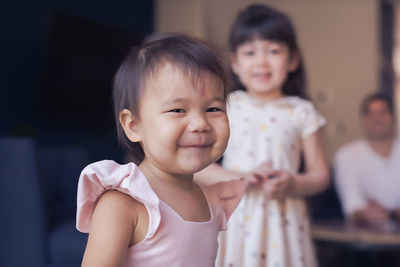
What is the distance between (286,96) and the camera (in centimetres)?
131

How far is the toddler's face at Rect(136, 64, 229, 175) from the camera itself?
66 centimetres

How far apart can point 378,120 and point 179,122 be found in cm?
248

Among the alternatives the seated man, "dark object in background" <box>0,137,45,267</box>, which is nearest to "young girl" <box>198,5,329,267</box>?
"dark object in background" <box>0,137,45,267</box>

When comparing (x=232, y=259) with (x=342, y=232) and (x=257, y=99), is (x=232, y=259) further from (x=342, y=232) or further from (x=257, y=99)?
(x=342, y=232)

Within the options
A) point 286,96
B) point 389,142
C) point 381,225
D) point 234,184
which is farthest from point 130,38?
point 234,184

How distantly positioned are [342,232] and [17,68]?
2.77 meters

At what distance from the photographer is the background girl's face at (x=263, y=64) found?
47.6 inches

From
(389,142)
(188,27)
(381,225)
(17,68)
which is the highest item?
(188,27)

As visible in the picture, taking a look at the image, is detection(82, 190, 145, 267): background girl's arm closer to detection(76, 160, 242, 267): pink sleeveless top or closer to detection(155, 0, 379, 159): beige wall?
detection(76, 160, 242, 267): pink sleeveless top

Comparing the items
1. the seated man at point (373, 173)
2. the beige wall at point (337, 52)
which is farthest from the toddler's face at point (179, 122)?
the beige wall at point (337, 52)

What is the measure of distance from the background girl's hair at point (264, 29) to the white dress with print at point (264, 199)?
11 centimetres

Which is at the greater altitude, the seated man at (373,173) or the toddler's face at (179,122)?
the toddler's face at (179,122)

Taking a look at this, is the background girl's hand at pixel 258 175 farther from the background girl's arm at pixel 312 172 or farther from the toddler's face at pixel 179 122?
the toddler's face at pixel 179 122

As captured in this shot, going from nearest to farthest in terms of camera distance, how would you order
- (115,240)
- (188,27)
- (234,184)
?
1. (115,240)
2. (234,184)
3. (188,27)
